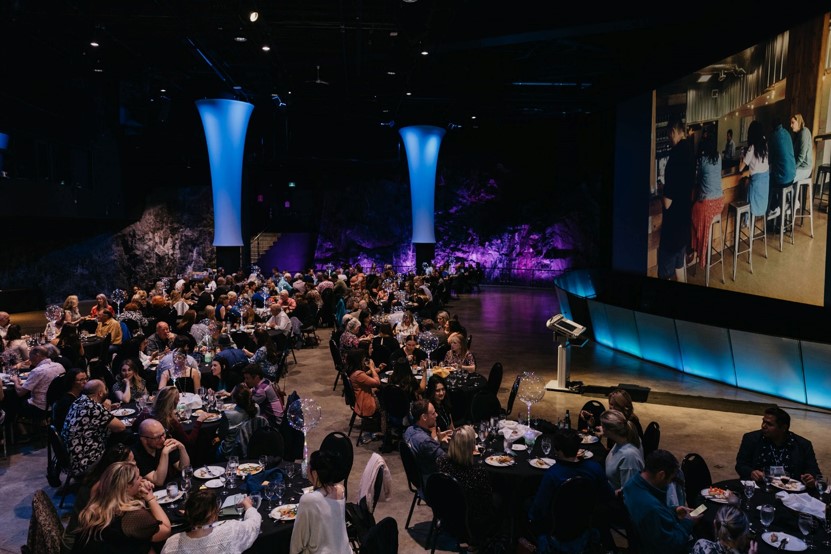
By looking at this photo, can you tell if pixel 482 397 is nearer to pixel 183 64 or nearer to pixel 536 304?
pixel 536 304

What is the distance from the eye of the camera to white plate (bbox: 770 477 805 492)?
443 cm

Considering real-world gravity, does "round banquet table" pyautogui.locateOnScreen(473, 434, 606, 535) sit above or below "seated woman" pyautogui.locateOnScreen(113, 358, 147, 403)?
below

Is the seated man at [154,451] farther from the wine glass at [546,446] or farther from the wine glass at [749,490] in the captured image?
the wine glass at [749,490]

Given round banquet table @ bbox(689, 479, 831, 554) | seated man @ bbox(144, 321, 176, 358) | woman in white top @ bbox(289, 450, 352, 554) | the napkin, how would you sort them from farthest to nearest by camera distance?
Answer: seated man @ bbox(144, 321, 176, 358) < the napkin < round banquet table @ bbox(689, 479, 831, 554) < woman in white top @ bbox(289, 450, 352, 554)

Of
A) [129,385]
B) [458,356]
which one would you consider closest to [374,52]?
[458,356]

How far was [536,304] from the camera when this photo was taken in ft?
68.3

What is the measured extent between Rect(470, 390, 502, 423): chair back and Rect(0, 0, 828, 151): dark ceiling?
22.3 ft

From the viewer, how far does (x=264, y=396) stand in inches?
248

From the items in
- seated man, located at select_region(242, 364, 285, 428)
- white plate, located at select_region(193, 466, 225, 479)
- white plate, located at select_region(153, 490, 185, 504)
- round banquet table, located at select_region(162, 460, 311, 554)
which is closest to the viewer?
round banquet table, located at select_region(162, 460, 311, 554)

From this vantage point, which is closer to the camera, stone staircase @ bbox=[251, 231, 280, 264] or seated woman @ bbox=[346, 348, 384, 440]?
seated woman @ bbox=[346, 348, 384, 440]

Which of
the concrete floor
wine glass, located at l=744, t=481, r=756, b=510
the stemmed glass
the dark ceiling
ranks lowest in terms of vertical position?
the concrete floor

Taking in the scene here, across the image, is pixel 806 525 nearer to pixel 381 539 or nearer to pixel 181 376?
A: pixel 381 539

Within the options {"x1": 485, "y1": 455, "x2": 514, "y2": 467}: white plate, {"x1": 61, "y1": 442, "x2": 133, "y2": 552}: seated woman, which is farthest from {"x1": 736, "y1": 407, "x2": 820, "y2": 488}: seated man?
{"x1": 61, "y1": 442, "x2": 133, "y2": 552}: seated woman

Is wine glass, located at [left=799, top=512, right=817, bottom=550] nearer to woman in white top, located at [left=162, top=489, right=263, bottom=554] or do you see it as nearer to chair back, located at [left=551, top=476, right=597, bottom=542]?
chair back, located at [left=551, top=476, right=597, bottom=542]
